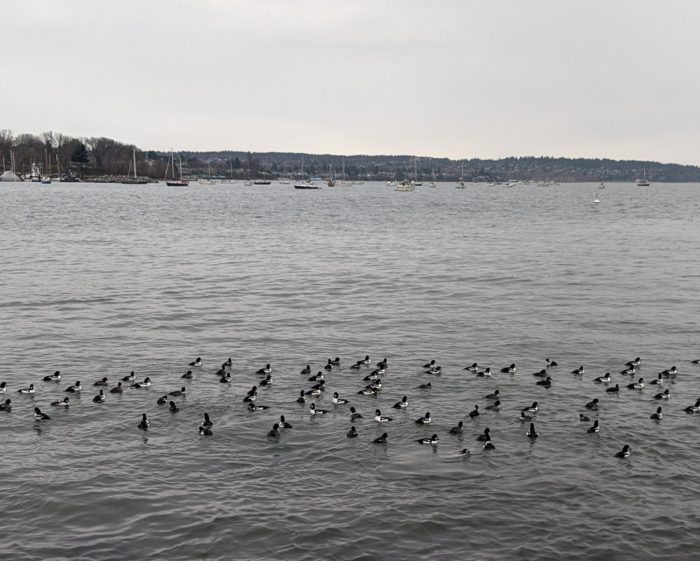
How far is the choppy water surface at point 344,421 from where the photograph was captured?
19.4 m

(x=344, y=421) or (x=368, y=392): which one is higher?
(x=368, y=392)

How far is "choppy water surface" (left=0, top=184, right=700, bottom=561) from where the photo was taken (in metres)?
19.4

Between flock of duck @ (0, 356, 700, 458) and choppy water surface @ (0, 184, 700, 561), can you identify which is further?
flock of duck @ (0, 356, 700, 458)

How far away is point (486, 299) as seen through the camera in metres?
50.5

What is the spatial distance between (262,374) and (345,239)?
203 ft

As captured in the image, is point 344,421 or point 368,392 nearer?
point 344,421

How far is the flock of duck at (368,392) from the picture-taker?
83.7 feet

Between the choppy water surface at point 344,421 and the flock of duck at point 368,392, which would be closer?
the choppy water surface at point 344,421

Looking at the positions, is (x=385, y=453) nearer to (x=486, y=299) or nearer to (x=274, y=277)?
(x=486, y=299)

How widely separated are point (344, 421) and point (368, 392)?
113 inches

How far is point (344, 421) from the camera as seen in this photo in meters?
26.9

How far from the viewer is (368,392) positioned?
96.8 feet

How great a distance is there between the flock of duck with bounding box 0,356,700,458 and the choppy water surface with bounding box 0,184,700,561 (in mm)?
342

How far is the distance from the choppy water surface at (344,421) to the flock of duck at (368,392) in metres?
0.34
